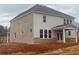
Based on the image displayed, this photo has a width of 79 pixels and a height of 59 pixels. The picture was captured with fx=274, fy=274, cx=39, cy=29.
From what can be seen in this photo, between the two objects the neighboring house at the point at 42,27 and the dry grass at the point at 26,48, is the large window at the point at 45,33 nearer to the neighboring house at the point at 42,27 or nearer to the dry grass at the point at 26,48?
the neighboring house at the point at 42,27

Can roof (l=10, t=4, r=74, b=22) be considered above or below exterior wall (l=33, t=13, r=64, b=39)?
above

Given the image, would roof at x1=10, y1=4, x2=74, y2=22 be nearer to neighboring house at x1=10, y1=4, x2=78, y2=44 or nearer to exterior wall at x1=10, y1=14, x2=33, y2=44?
neighboring house at x1=10, y1=4, x2=78, y2=44

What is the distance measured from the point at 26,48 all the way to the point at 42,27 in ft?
1.87

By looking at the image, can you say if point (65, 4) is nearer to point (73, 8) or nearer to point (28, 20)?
point (73, 8)

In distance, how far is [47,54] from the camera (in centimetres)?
589

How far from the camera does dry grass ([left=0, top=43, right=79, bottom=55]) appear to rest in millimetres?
5875

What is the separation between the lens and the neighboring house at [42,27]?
5898 mm

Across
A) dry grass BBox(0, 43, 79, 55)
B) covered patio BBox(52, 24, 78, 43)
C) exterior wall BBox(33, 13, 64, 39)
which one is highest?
exterior wall BBox(33, 13, 64, 39)

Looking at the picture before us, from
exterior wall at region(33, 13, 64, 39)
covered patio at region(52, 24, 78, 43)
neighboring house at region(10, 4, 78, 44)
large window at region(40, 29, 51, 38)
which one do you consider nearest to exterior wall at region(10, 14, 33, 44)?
neighboring house at region(10, 4, 78, 44)

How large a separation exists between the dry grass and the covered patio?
0.36ft

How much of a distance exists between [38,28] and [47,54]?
592 millimetres

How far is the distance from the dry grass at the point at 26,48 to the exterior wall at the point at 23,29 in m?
0.11

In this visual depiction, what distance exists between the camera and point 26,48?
590cm
